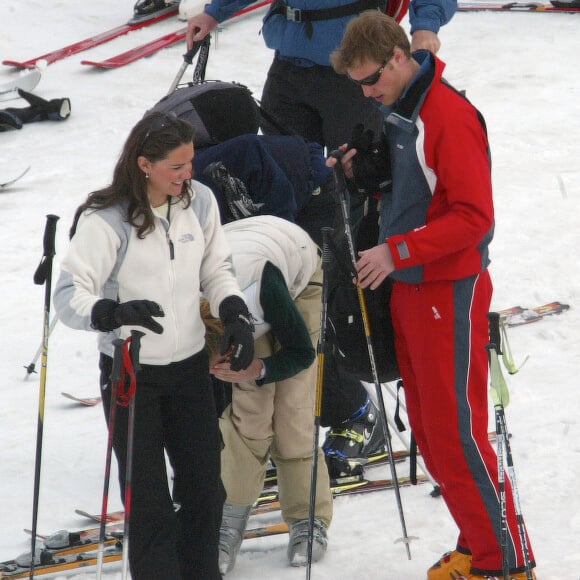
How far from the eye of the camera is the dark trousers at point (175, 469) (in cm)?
329

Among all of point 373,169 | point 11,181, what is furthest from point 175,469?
point 11,181

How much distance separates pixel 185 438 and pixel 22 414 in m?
2.37

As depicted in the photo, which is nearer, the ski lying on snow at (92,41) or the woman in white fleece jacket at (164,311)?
the woman in white fleece jacket at (164,311)

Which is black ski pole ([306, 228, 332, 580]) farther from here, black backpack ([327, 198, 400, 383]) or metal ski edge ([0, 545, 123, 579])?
metal ski edge ([0, 545, 123, 579])

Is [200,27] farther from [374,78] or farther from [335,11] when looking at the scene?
[374,78]

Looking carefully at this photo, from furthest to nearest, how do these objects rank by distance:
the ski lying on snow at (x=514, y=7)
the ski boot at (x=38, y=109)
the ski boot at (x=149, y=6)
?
the ski boot at (x=149, y=6) → the ski lying on snow at (x=514, y=7) → the ski boot at (x=38, y=109)

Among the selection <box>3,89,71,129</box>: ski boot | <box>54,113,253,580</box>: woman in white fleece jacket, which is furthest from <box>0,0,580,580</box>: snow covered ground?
<box>54,113,253,580</box>: woman in white fleece jacket

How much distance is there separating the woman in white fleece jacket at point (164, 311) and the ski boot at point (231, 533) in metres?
0.48

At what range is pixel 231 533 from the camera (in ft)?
13.2

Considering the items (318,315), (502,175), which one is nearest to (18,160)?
(502,175)

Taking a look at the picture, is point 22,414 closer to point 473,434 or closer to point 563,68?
point 473,434

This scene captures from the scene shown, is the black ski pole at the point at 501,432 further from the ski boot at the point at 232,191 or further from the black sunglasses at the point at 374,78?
the ski boot at the point at 232,191

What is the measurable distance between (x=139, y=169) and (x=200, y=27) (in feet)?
7.20

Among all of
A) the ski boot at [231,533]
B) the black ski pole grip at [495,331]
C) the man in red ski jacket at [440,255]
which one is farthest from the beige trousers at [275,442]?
the black ski pole grip at [495,331]
